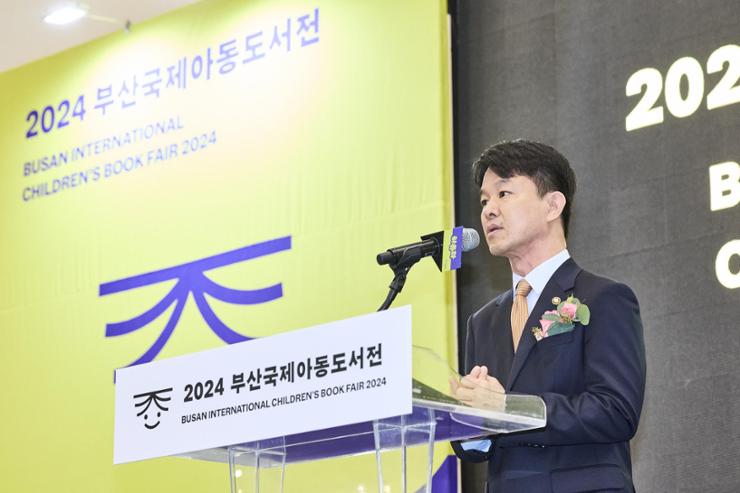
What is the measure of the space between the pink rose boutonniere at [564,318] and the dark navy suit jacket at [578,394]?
2 centimetres

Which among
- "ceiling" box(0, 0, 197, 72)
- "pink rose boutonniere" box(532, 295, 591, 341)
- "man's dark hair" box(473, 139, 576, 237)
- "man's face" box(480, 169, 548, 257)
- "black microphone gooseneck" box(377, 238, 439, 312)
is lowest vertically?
"pink rose boutonniere" box(532, 295, 591, 341)

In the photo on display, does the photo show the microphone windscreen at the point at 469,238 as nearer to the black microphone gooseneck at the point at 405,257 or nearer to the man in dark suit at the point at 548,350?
the black microphone gooseneck at the point at 405,257

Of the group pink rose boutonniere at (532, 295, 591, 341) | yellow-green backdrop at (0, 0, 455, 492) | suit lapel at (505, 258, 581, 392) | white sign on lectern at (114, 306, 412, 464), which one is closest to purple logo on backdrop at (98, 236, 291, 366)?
yellow-green backdrop at (0, 0, 455, 492)

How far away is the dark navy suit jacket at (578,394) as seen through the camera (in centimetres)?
263

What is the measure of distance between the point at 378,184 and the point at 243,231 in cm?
79

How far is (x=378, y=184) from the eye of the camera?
536cm

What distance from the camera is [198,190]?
604 cm

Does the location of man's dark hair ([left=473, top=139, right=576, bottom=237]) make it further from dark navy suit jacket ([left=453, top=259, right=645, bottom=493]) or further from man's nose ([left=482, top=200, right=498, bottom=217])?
dark navy suit jacket ([left=453, top=259, right=645, bottom=493])

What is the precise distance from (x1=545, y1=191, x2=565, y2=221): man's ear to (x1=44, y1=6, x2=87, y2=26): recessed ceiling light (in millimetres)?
4248

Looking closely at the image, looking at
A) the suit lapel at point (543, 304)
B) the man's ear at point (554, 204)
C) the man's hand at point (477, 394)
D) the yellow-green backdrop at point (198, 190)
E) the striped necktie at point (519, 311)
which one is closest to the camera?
the man's hand at point (477, 394)

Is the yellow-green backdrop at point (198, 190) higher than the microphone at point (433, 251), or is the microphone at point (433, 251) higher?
the yellow-green backdrop at point (198, 190)

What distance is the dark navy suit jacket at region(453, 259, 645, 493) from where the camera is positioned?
104 inches

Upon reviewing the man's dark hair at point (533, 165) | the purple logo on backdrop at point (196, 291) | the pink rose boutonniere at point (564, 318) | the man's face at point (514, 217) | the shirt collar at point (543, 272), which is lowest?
the pink rose boutonniere at point (564, 318)

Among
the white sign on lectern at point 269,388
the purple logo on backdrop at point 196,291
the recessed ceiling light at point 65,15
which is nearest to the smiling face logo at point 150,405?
the white sign on lectern at point 269,388
